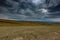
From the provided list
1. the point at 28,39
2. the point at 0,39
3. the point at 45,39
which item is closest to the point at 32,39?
the point at 28,39

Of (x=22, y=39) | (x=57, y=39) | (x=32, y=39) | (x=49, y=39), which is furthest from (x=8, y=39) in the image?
(x=57, y=39)

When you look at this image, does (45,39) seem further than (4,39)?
Yes

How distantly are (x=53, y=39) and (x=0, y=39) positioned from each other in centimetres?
786

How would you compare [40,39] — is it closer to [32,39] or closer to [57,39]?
[32,39]

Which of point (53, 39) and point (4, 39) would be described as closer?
point (4, 39)

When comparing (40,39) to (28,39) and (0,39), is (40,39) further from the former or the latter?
(0,39)

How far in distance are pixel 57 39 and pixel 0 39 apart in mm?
8558

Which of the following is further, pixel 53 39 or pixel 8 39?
pixel 53 39

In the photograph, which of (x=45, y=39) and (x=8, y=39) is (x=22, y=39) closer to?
(x=8, y=39)

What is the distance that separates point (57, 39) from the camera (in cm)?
1711

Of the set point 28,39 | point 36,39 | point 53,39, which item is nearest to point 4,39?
point 28,39

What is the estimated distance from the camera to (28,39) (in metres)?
16.5

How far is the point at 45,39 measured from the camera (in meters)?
16.7

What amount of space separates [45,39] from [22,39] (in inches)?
136
